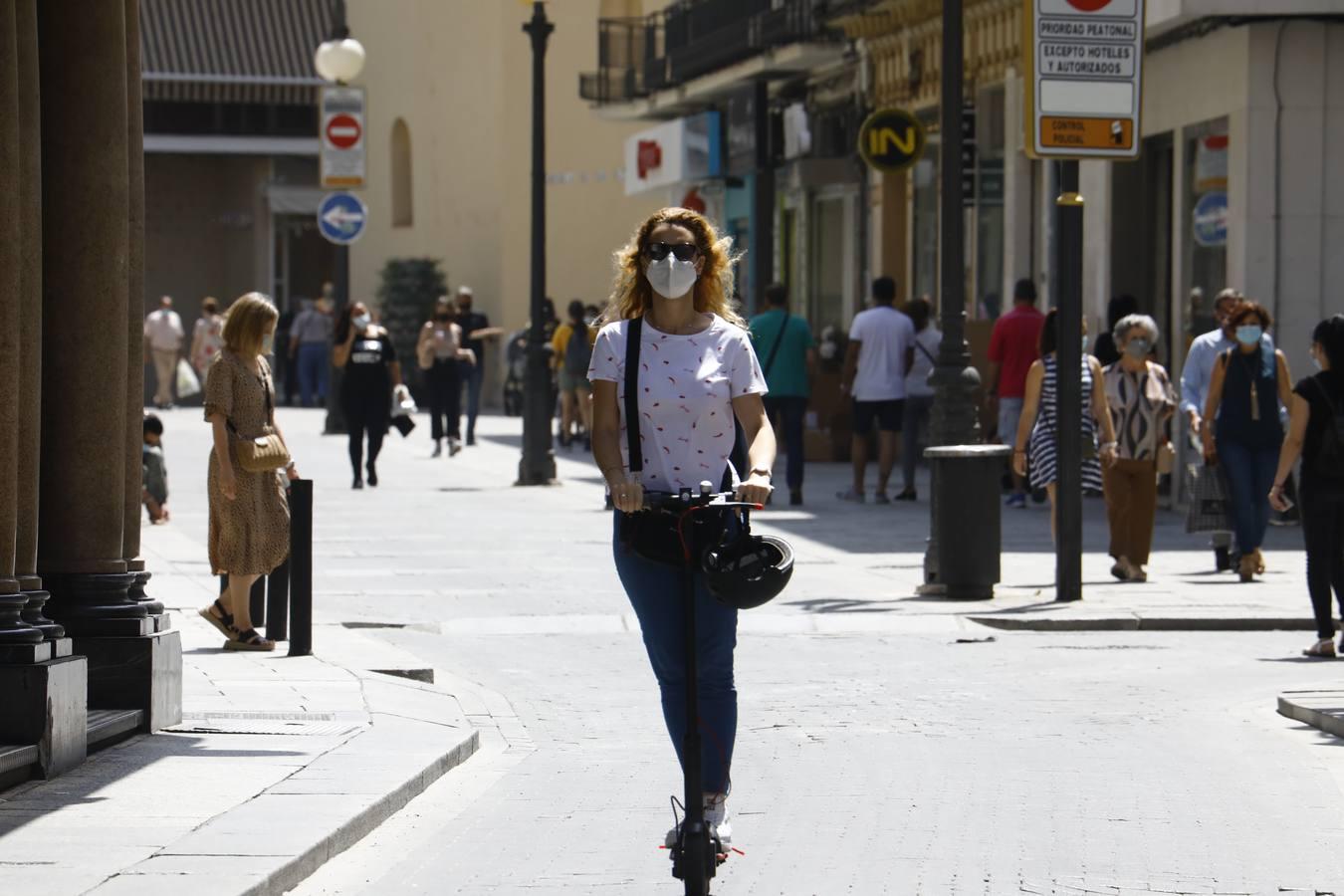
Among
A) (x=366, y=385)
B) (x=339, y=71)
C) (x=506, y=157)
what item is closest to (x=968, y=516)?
(x=366, y=385)

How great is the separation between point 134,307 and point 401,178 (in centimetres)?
4384

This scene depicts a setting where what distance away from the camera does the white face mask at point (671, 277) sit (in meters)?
6.78

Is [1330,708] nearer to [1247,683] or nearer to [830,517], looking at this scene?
[1247,683]

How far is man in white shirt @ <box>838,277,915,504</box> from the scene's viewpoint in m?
21.6

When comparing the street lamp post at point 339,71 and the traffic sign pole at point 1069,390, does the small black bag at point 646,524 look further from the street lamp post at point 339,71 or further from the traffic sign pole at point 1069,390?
the street lamp post at point 339,71

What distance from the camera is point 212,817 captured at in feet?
24.1

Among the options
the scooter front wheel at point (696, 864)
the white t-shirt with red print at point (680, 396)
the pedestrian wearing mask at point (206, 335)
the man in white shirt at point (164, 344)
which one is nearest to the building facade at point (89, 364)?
the white t-shirt with red print at point (680, 396)

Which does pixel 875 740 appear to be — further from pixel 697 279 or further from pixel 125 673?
pixel 697 279

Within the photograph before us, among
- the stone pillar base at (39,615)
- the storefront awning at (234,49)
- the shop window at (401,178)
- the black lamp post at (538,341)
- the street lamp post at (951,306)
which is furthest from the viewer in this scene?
the shop window at (401,178)

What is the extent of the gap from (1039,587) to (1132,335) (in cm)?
163

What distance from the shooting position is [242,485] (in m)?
11.6

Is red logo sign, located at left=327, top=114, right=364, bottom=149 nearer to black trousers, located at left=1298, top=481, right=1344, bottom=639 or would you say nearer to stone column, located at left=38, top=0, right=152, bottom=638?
black trousers, located at left=1298, top=481, right=1344, bottom=639


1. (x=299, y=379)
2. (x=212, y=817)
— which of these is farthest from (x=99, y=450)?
(x=299, y=379)

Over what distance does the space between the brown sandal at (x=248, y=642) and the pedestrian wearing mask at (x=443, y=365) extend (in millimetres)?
16731
